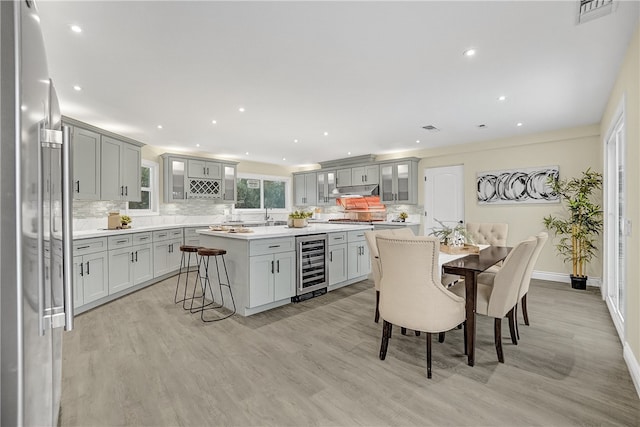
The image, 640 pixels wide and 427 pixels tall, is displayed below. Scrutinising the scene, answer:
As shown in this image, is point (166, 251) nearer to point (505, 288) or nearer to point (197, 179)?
point (197, 179)

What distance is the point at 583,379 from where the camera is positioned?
81.2 inches

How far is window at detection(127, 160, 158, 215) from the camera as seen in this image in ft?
19.0

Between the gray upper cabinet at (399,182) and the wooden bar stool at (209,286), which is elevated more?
the gray upper cabinet at (399,182)

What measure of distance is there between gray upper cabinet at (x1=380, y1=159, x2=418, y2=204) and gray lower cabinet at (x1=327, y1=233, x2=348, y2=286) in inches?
99.1

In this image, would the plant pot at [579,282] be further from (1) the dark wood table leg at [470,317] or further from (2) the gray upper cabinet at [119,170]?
(2) the gray upper cabinet at [119,170]

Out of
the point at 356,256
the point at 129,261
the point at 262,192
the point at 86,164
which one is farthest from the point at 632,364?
the point at 262,192

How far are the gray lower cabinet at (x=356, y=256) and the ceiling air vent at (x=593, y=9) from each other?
3337mm

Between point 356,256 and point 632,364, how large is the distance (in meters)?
3.12

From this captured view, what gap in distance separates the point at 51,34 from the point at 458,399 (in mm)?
3744

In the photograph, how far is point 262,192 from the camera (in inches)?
321

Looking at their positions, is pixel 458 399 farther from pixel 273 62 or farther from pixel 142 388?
pixel 273 62

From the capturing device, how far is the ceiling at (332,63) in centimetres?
198

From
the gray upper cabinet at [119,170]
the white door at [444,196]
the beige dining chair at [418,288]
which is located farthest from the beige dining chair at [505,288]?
the gray upper cabinet at [119,170]

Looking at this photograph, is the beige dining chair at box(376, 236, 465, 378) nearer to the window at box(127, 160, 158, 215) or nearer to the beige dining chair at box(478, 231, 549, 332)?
the beige dining chair at box(478, 231, 549, 332)
